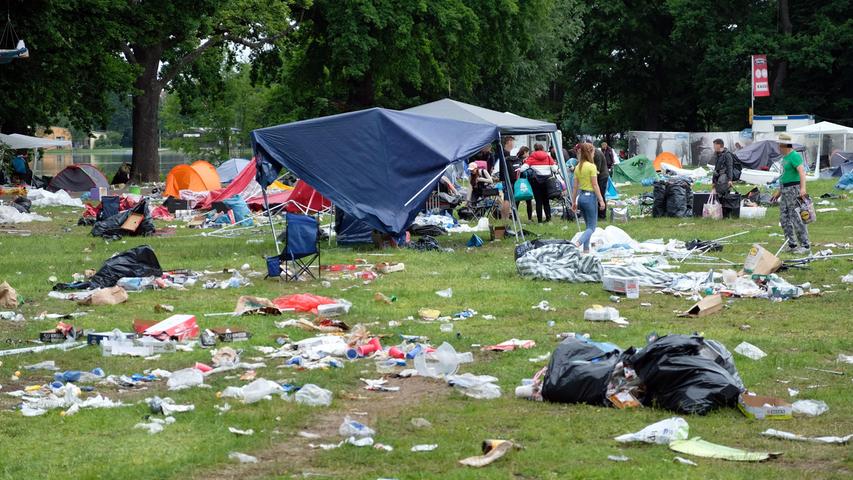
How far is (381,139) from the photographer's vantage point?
17250 mm

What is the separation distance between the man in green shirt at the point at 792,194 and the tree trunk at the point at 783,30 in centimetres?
4076

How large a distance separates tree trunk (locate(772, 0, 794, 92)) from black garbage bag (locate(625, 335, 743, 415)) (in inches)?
1961

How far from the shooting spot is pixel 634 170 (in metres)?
39.2

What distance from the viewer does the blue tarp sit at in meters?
17.0

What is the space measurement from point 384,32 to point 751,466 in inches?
1433

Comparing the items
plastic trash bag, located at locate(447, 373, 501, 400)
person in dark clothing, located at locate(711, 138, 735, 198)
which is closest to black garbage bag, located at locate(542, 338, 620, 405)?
plastic trash bag, located at locate(447, 373, 501, 400)

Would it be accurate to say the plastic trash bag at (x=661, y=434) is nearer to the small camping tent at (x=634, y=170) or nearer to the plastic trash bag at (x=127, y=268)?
the plastic trash bag at (x=127, y=268)

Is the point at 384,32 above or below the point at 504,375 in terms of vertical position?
above

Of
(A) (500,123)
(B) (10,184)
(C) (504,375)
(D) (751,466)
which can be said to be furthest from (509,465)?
(B) (10,184)

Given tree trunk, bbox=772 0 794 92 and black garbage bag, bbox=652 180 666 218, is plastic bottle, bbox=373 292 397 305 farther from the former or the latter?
tree trunk, bbox=772 0 794 92

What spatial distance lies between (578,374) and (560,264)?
21.7 ft

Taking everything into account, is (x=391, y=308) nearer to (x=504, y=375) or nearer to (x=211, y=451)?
(x=504, y=375)

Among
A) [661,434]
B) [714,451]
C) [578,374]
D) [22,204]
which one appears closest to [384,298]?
[578,374]

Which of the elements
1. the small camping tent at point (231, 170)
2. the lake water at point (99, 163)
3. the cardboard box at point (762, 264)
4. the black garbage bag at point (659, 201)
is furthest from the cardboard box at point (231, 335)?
the lake water at point (99, 163)
